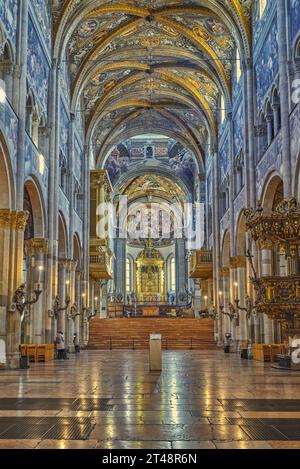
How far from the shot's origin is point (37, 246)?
23016 millimetres

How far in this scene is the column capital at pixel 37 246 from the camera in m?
23.0

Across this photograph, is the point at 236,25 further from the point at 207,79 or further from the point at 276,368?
the point at 276,368

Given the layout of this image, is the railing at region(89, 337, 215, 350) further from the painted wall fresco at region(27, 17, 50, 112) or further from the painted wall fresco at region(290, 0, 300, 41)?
the painted wall fresco at region(290, 0, 300, 41)

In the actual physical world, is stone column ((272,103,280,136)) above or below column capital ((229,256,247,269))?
above

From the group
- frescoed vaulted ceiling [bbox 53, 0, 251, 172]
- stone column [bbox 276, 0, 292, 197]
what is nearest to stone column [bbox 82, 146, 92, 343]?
frescoed vaulted ceiling [bbox 53, 0, 251, 172]

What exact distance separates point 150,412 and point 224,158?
90.7 feet

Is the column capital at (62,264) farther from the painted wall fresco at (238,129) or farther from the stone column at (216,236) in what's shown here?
the stone column at (216,236)

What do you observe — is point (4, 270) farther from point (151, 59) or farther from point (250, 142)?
point (151, 59)

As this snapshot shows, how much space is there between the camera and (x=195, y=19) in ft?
94.7

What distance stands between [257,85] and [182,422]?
19778 millimetres

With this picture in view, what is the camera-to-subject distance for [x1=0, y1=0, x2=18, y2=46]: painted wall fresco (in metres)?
17.0

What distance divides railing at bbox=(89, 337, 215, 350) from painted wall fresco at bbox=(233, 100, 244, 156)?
1235 centimetres

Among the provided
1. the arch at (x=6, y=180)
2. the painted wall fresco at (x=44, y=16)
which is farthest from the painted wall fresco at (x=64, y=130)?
the arch at (x=6, y=180)

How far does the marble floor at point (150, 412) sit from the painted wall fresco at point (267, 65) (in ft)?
41.6
